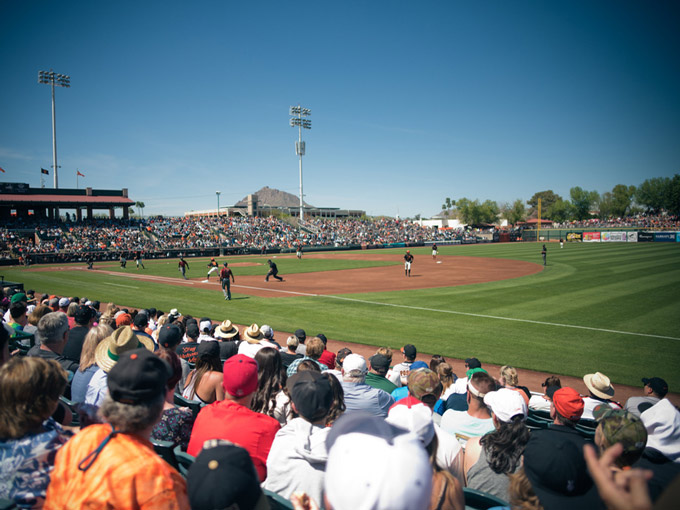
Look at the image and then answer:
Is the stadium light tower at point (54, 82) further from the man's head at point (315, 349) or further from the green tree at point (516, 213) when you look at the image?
the green tree at point (516, 213)

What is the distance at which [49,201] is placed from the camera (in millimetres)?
60000

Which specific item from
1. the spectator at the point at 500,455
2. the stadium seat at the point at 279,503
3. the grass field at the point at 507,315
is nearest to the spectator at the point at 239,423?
the stadium seat at the point at 279,503

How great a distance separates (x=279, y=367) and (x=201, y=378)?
47.7 inches

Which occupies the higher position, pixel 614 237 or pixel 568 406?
pixel 614 237

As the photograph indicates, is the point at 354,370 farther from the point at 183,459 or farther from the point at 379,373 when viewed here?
the point at 183,459

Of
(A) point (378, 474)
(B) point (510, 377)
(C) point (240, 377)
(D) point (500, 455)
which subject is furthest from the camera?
(B) point (510, 377)

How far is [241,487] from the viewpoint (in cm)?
193

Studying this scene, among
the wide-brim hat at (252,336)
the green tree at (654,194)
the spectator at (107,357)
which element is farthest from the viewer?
the green tree at (654,194)

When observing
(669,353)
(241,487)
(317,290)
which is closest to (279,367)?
(241,487)

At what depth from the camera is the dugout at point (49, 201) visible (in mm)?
57906

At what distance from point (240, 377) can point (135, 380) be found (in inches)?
54.3

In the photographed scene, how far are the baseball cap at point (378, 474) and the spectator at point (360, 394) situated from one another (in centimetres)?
333

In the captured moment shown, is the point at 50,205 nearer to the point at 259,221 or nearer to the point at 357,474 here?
the point at 259,221

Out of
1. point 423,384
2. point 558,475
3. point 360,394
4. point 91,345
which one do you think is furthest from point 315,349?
point 558,475
